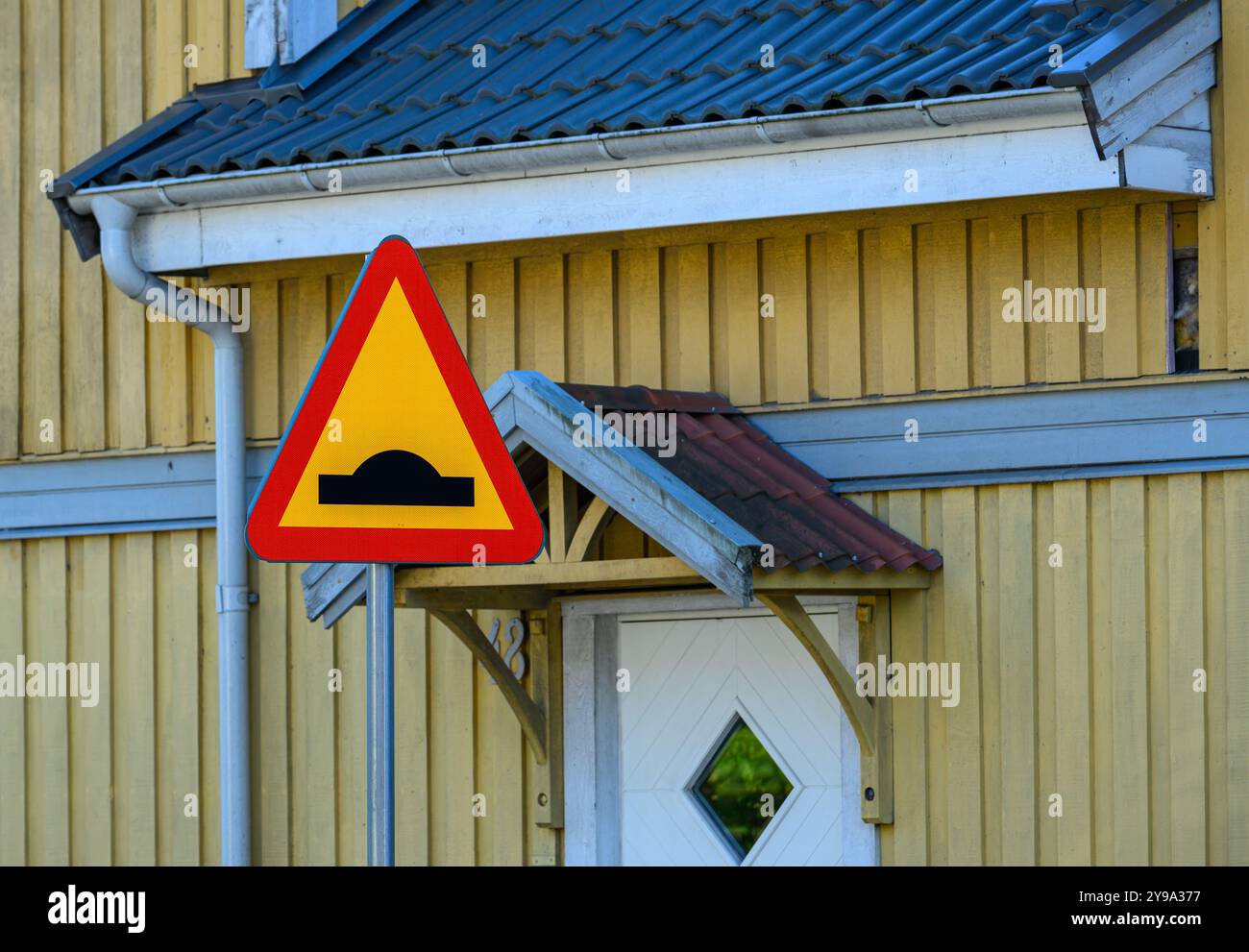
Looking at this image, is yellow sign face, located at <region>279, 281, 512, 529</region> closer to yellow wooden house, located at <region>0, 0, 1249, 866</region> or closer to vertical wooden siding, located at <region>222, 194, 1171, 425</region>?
yellow wooden house, located at <region>0, 0, 1249, 866</region>

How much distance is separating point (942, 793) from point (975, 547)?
875 millimetres

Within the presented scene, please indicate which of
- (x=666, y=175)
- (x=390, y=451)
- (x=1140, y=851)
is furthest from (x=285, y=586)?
(x=390, y=451)

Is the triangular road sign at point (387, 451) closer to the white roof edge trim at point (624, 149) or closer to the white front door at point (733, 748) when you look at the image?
the white roof edge trim at point (624, 149)

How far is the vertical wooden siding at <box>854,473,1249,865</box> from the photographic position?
740 cm

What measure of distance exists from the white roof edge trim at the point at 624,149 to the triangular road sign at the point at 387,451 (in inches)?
111

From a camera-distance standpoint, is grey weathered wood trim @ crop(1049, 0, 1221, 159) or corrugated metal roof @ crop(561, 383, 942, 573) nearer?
grey weathered wood trim @ crop(1049, 0, 1221, 159)

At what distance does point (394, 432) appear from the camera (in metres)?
4.87

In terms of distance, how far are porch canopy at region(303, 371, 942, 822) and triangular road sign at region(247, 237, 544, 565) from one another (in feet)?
7.09

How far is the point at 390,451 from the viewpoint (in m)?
4.87

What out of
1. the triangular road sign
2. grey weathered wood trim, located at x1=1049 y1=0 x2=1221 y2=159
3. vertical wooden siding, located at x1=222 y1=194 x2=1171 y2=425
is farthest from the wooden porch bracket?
the triangular road sign

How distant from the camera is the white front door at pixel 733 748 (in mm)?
8125

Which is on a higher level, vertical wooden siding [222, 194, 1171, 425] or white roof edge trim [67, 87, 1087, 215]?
white roof edge trim [67, 87, 1087, 215]

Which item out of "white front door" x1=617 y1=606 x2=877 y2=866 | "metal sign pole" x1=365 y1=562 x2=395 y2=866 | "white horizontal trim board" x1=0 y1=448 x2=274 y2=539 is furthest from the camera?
"white horizontal trim board" x1=0 y1=448 x2=274 y2=539

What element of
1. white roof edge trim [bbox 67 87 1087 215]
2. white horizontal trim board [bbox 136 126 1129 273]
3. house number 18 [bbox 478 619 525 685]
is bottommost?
house number 18 [bbox 478 619 525 685]
